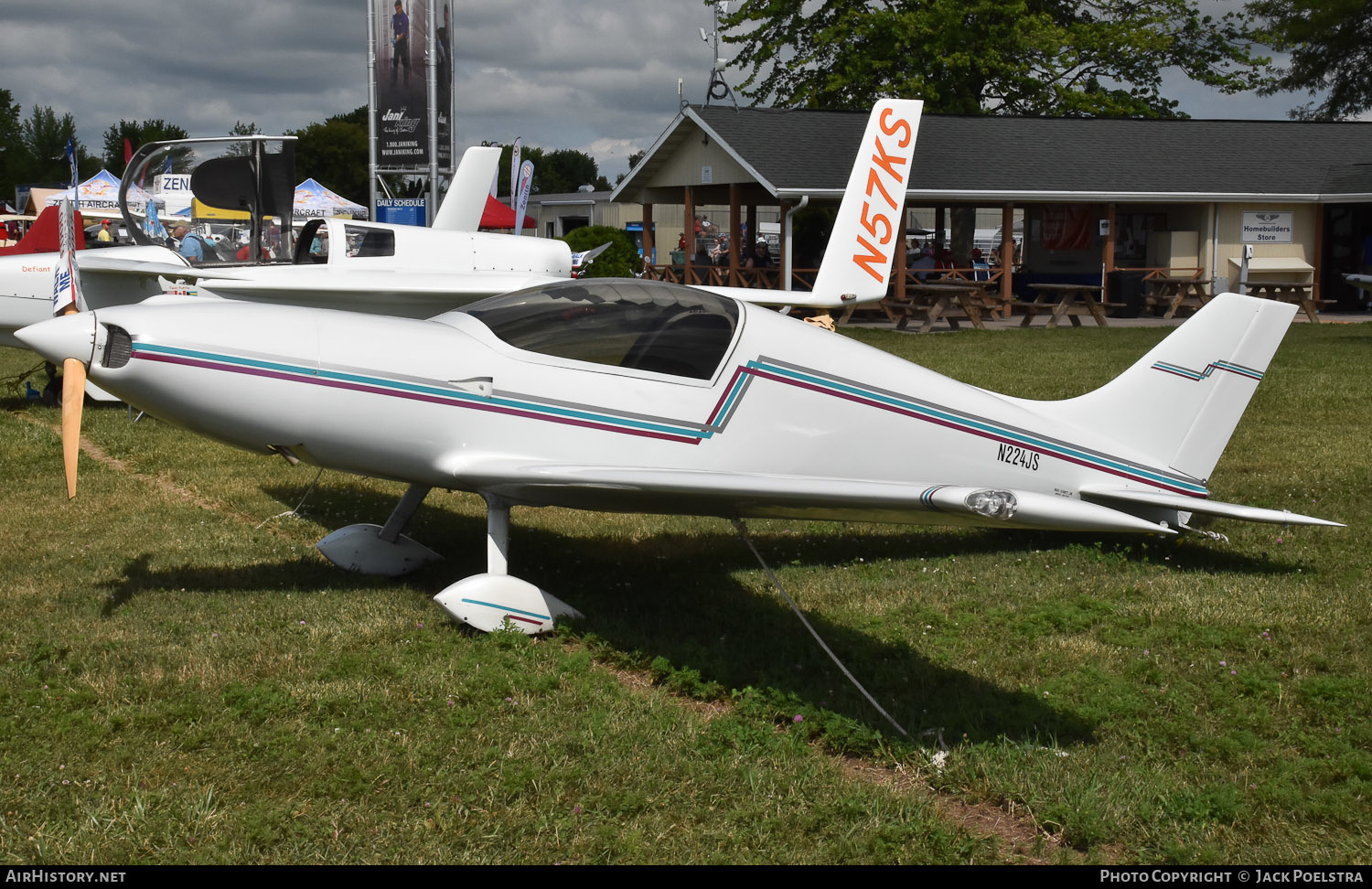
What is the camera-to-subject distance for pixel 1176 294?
83.1ft

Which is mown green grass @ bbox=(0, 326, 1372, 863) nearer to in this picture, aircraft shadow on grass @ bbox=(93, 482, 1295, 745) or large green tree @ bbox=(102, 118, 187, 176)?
aircraft shadow on grass @ bbox=(93, 482, 1295, 745)

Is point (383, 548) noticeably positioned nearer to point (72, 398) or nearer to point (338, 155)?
point (72, 398)

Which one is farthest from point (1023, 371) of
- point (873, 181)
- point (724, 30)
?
point (724, 30)

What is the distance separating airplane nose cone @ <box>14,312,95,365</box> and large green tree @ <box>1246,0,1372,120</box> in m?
46.7

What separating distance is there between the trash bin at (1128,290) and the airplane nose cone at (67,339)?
81.4 ft

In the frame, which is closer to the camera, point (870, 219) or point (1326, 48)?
point (870, 219)

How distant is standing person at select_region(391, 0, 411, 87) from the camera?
2427 centimetres

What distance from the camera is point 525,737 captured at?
13.6ft

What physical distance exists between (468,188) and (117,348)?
1196 centimetres

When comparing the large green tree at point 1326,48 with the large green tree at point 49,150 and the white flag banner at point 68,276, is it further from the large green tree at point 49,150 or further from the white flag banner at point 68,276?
the large green tree at point 49,150

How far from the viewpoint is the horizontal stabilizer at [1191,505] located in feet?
17.6

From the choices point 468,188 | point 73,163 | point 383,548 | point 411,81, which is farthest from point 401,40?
point 383,548

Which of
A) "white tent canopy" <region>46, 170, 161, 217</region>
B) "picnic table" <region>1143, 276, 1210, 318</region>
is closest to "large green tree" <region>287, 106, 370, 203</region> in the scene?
"white tent canopy" <region>46, 170, 161, 217</region>
